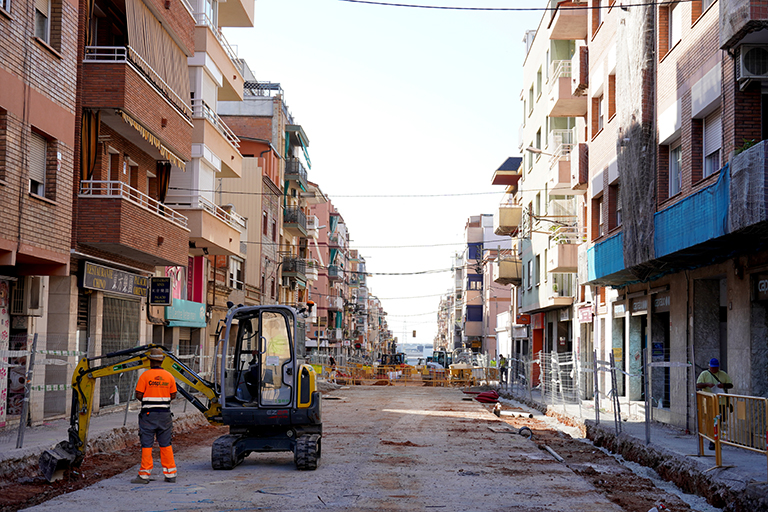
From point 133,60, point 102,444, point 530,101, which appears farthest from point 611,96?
point 102,444

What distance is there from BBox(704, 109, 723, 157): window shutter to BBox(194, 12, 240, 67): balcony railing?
16.4 m

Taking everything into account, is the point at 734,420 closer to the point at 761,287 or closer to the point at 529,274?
the point at 761,287

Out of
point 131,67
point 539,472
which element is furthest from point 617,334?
point 131,67

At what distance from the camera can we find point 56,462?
1226 cm

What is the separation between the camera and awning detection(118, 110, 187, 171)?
2097 centimetres

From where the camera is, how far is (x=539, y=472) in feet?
46.1

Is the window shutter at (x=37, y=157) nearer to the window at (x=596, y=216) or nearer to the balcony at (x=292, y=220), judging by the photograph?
the window at (x=596, y=216)

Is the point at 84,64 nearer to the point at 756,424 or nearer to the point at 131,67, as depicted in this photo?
the point at 131,67

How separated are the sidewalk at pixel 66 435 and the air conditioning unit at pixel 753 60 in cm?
1333

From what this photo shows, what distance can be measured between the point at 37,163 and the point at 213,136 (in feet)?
36.4

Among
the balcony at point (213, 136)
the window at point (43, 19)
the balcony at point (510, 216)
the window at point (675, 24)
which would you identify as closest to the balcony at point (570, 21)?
the window at point (675, 24)

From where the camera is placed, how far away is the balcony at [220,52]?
2748 centimetres

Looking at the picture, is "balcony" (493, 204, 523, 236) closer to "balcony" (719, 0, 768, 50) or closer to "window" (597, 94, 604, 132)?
"window" (597, 94, 604, 132)

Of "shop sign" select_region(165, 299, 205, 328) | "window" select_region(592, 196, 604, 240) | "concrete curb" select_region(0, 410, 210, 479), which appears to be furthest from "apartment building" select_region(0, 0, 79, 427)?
"window" select_region(592, 196, 604, 240)
